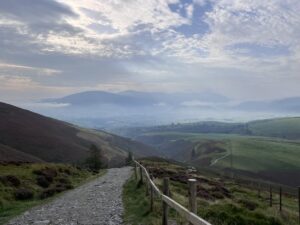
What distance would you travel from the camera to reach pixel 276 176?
6978 inches

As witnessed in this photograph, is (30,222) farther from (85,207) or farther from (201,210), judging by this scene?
(201,210)

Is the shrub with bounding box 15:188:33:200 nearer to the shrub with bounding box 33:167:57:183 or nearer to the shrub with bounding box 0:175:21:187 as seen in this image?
the shrub with bounding box 0:175:21:187

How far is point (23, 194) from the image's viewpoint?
2861 centimetres

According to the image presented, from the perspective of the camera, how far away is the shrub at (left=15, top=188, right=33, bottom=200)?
1112 inches

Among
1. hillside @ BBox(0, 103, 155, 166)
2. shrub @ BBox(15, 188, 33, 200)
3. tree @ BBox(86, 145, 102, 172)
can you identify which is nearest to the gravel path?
shrub @ BBox(15, 188, 33, 200)

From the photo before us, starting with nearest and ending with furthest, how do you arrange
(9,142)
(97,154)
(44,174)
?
(44,174)
(97,154)
(9,142)

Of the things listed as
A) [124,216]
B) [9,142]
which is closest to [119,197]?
[124,216]

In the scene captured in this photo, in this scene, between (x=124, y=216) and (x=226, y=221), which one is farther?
(x=124, y=216)

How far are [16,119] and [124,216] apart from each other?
179 meters

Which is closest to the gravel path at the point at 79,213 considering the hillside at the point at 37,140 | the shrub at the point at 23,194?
the shrub at the point at 23,194

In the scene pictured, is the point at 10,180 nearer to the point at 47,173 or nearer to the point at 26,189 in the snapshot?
the point at 26,189

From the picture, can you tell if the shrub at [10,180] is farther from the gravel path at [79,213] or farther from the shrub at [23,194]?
the gravel path at [79,213]

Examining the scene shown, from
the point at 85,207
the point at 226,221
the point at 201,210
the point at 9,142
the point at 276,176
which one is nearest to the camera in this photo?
the point at 226,221

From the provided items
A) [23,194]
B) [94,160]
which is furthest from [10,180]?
[94,160]
